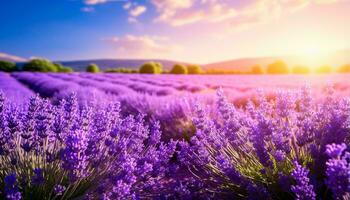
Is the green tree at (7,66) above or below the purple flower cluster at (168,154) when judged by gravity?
below

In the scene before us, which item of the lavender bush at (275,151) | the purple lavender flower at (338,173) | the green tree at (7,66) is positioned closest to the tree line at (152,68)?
the green tree at (7,66)

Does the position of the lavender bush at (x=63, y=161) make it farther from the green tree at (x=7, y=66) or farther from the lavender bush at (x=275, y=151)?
the green tree at (x=7, y=66)

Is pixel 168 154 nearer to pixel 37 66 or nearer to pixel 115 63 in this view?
pixel 37 66

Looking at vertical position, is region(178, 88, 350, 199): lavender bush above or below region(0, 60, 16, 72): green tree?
above

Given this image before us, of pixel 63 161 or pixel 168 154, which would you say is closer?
pixel 63 161

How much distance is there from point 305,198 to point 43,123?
1.33m

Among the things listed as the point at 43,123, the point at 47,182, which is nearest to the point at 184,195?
the point at 47,182

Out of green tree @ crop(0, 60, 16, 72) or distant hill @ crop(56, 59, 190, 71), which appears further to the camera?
distant hill @ crop(56, 59, 190, 71)

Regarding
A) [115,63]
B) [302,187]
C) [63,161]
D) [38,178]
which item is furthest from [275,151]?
[115,63]

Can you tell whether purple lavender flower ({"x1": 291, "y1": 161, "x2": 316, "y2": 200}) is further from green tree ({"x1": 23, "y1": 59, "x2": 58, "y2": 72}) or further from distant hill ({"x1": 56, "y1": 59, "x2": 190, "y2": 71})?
distant hill ({"x1": 56, "y1": 59, "x2": 190, "y2": 71})

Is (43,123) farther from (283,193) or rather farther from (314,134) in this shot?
(314,134)

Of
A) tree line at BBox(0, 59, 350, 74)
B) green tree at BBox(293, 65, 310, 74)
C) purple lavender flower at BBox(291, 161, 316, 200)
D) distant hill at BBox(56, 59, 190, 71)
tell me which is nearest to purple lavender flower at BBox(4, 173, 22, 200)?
purple lavender flower at BBox(291, 161, 316, 200)

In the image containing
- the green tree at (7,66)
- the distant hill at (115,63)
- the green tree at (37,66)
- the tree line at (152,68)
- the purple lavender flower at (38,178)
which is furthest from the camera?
the distant hill at (115,63)

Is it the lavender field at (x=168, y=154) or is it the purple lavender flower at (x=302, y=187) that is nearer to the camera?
the purple lavender flower at (x=302, y=187)
